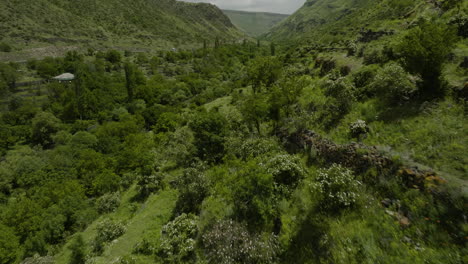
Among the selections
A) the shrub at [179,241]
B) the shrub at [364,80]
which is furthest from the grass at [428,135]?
the shrub at [179,241]

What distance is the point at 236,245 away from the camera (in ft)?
33.7

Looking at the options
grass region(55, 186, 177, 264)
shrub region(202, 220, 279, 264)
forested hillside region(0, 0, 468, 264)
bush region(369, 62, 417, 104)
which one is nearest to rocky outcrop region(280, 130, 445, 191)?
forested hillside region(0, 0, 468, 264)

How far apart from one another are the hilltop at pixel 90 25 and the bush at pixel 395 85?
132 m

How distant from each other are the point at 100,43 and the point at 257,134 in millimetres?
137096

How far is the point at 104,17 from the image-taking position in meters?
132

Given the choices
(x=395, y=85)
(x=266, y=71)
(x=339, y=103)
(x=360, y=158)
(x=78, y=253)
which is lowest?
(x=78, y=253)

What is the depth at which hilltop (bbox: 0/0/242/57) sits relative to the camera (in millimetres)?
87438

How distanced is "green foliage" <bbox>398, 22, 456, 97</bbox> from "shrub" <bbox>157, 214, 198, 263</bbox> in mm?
18399

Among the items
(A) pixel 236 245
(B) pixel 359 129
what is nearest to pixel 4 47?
(A) pixel 236 245

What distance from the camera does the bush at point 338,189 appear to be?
344 inches

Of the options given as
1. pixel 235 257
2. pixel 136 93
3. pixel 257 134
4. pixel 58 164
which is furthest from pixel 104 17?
pixel 235 257

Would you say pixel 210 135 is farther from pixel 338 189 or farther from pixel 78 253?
pixel 338 189

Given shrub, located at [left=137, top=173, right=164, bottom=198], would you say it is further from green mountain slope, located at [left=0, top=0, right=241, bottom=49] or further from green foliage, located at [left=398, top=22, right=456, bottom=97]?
green mountain slope, located at [left=0, top=0, right=241, bottom=49]

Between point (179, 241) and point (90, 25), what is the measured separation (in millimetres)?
160150
